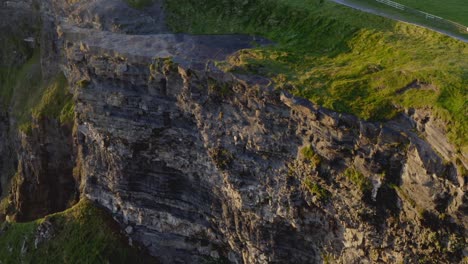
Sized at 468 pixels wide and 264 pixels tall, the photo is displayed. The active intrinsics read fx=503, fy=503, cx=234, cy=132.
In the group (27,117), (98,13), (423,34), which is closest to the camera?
(423,34)

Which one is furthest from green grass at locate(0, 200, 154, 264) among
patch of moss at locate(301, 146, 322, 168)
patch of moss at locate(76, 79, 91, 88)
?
patch of moss at locate(301, 146, 322, 168)

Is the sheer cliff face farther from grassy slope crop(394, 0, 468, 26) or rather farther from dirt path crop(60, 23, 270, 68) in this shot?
grassy slope crop(394, 0, 468, 26)

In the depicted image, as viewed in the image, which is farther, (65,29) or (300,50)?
(65,29)

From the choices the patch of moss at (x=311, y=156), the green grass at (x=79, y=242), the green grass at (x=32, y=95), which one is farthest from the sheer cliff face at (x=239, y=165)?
the green grass at (x=32, y=95)

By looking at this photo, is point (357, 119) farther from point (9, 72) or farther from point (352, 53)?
point (9, 72)

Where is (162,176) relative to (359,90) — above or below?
below

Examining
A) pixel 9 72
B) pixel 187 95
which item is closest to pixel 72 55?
pixel 187 95

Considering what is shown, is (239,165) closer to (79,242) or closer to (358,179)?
(358,179)
